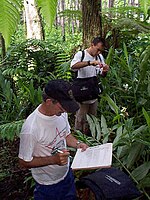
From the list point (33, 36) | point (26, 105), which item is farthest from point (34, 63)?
point (26, 105)

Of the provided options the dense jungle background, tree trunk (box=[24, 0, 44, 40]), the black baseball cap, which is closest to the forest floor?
the dense jungle background

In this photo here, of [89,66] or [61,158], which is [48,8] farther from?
[89,66]

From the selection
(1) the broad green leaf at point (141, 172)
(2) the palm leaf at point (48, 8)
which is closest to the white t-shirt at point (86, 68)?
(1) the broad green leaf at point (141, 172)

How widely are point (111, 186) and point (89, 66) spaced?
2.19 meters

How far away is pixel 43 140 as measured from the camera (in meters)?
2.17

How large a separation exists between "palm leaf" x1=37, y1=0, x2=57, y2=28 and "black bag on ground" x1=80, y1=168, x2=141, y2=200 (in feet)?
5.24

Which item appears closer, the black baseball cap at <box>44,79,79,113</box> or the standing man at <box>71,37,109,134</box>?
the black baseball cap at <box>44,79,79,113</box>

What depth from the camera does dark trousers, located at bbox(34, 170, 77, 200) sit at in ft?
7.47

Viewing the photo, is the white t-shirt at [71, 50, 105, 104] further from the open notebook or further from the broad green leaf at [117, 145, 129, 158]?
the open notebook

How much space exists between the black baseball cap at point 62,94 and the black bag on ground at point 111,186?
49cm

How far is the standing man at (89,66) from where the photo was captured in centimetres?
389

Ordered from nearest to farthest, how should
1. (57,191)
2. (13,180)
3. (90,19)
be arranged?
(57,191)
(13,180)
(90,19)

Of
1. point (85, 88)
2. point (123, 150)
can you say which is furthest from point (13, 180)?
point (123, 150)

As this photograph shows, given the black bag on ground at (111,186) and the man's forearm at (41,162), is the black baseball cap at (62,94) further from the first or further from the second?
the black bag on ground at (111,186)
